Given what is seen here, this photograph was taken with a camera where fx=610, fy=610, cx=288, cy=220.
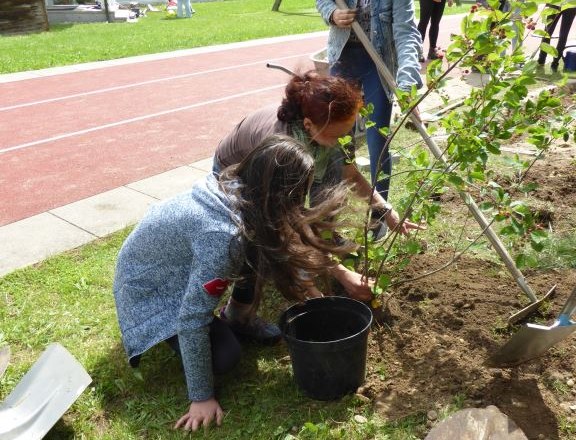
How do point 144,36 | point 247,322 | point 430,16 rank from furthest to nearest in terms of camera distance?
point 144,36, point 430,16, point 247,322

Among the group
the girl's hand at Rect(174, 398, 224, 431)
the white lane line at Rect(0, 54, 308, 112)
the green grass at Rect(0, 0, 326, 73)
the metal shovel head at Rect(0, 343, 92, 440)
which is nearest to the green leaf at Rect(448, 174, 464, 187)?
the girl's hand at Rect(174, 398, 224, 431)

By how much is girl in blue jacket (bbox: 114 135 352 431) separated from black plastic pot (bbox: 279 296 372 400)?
196mm

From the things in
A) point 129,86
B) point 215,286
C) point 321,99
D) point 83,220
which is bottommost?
point 129,86

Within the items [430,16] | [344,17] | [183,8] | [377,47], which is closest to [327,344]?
[344,17]

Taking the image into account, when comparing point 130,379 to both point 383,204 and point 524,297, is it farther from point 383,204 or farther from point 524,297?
point 524,297

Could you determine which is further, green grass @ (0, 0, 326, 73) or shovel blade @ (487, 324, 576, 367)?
green grass @ (0, 0, 326, 73)

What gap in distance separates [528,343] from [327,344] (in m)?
0.74

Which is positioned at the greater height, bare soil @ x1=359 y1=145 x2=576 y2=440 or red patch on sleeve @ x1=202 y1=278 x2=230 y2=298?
red patch on sleeve @ x1=202 y1=278 x2=230 y2=298

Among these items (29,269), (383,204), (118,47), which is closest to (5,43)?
(118,47)

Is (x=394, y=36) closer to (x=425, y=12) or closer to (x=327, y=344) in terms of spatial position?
(x=327, y=344)

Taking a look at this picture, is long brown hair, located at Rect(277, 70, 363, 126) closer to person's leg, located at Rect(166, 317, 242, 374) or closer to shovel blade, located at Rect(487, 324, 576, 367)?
person's leg, located at Rect(166, 317, 242, 374)

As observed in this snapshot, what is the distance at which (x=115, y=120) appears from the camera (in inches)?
304

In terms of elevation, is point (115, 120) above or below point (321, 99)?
below

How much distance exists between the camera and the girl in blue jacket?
2.10 metres
